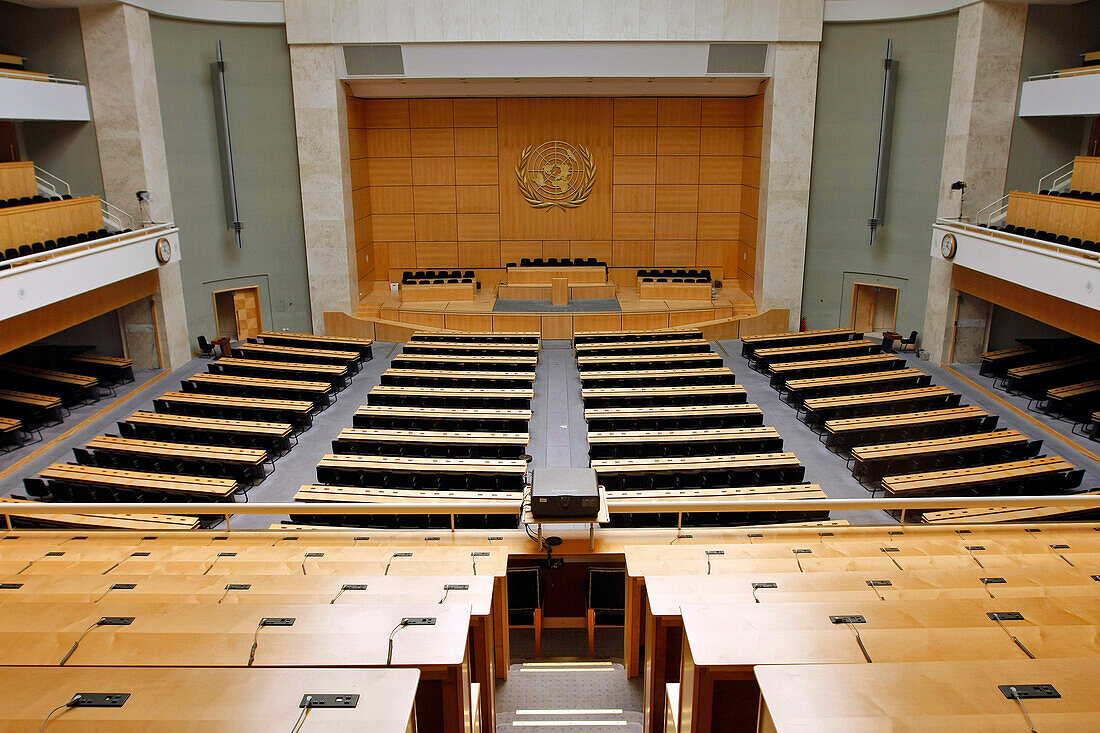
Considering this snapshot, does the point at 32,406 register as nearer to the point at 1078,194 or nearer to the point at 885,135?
the point at 885,135

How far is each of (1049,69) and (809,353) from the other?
26.2ft

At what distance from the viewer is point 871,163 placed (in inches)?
755

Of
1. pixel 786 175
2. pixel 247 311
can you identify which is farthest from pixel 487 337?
pixel 786 175

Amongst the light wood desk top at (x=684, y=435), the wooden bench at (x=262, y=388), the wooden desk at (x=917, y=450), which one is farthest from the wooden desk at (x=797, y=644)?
the wooden bench at (x=262, y=388)

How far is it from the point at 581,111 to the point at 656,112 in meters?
2.27

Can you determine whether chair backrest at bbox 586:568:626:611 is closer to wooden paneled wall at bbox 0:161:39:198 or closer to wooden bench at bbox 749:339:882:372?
wooden bench at bbox 749:339:882:372

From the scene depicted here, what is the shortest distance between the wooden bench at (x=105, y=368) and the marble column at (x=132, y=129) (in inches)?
42.0

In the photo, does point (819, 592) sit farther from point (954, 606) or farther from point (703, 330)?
point (703, 330)

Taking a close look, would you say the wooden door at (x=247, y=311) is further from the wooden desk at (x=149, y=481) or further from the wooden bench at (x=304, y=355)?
the wooden desk at (x=149, y=481)

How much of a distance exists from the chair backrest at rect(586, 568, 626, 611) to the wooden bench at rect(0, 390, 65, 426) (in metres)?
12.3

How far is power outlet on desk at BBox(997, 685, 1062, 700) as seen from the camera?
9.46ft

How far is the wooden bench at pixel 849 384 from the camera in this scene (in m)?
14.2

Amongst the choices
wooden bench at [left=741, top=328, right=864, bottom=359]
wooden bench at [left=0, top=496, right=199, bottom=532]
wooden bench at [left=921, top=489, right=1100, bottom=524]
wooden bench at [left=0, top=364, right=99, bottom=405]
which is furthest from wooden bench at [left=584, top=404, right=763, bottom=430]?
wooden bench at [left=0, top=364, right=99, bottom=405]

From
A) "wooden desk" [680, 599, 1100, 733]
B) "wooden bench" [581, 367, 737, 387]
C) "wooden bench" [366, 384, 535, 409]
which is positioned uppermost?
"wooden desk" [680, 599, 1100, 733]
